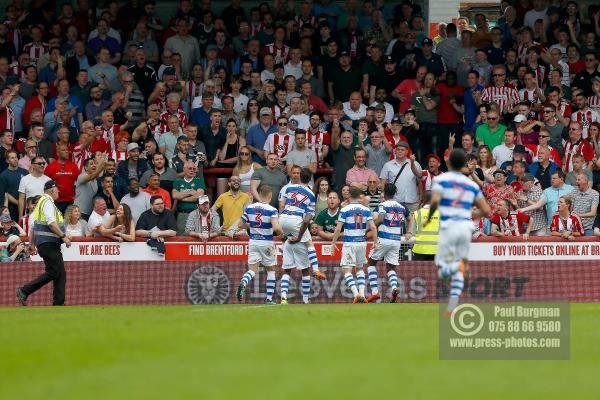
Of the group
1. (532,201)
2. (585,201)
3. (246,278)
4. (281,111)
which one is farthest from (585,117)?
(246,278)

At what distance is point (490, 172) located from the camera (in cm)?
2456

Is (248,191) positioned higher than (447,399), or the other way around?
(248,191)

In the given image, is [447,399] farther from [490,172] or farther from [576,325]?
[490,172]

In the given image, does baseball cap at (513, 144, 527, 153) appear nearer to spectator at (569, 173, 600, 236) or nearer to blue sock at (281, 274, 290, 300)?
spectator at (569, 173, 600, 236)

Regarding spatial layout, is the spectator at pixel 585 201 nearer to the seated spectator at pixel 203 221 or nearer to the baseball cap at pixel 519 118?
the baseball cap at pixel 519 118

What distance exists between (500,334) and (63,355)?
4.79m

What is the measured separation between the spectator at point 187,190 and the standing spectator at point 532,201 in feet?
21.7

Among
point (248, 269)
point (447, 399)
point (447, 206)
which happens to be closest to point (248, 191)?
point (248, 269)

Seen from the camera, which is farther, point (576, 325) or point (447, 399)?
point (576, 325)

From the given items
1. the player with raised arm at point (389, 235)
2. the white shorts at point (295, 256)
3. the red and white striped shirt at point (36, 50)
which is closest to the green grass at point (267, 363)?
the player with raised arm at point (389, 235)

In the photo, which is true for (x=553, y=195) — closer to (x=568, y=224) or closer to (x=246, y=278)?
(x=568, y=224)

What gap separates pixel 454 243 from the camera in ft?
48.4

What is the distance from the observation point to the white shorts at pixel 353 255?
21.4 meters

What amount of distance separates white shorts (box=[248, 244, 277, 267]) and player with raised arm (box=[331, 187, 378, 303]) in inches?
44.9
